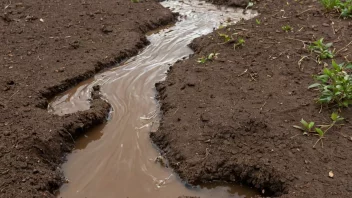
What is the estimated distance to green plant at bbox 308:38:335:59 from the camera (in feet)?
19.7

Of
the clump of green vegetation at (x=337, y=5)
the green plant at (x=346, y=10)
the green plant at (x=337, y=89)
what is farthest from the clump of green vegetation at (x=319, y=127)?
the clump of green vegetation at (x=337, y=5)

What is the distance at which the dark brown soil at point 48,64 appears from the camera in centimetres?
433

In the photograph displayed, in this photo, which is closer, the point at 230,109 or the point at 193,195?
the point at 193,195

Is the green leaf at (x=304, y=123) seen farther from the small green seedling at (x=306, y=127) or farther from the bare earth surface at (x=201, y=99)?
the bare earth surface at (x=201, y=99)

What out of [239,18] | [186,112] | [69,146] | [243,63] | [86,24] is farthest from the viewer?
[239,18]

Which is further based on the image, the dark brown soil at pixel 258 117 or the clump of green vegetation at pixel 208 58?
the clump of green vegetation at pixel 208 58

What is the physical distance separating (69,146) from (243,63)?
128 inches

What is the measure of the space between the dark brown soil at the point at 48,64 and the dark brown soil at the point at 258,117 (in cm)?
131

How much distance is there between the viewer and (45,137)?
468cm

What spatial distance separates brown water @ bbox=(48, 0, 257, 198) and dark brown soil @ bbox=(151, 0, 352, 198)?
193 mm

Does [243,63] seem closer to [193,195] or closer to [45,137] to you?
[193,195]

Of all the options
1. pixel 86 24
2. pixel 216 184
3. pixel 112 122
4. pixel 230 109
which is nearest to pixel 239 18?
pixel 86 24

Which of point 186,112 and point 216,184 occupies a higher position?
point 186,112

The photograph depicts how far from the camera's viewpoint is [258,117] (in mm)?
4836
